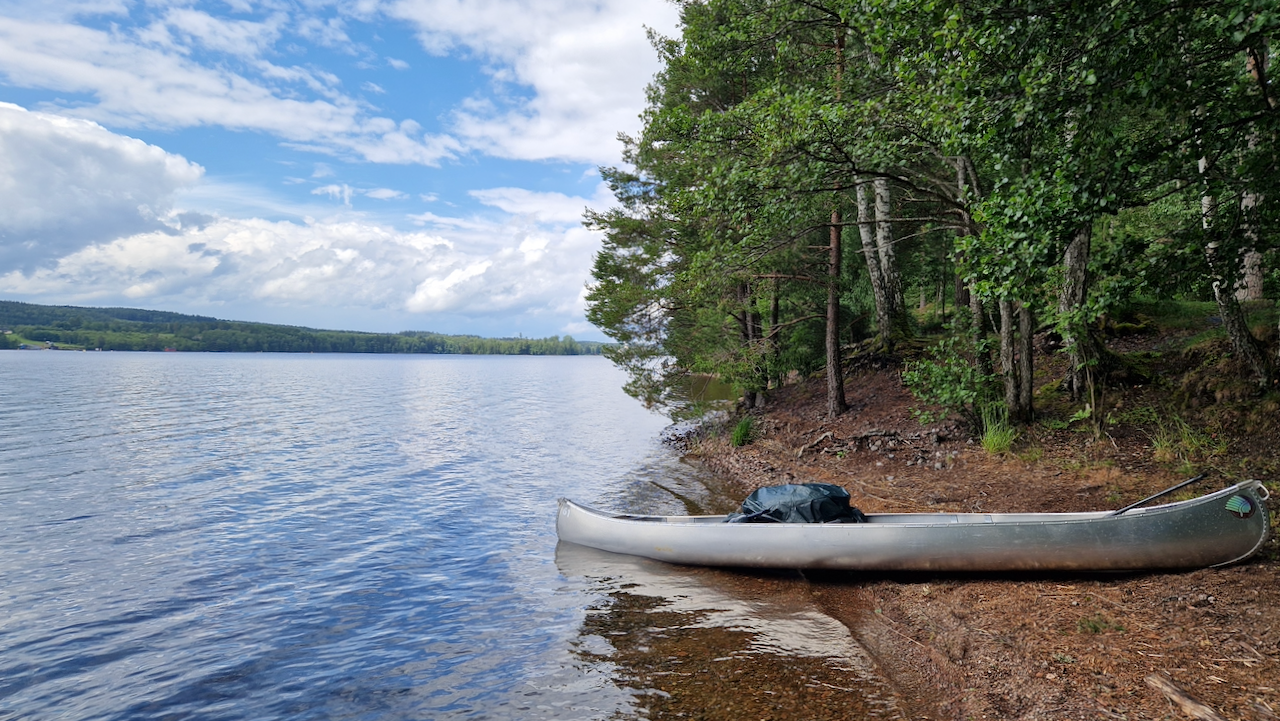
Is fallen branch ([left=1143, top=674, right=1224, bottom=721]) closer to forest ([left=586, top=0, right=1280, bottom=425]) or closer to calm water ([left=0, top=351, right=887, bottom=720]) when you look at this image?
calm water ([left=0, top=351, right=887, bottom=720])

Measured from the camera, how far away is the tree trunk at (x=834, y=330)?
15859mm

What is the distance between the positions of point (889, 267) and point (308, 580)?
15.1m

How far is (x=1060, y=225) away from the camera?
647cm

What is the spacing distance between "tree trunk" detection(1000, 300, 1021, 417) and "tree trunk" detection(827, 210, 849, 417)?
4.40 metres

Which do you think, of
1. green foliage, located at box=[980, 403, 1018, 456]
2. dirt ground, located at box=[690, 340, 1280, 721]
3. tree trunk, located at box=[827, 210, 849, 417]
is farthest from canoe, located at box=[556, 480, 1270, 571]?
tree trunk, located at box=[827, 210, 849, 417]

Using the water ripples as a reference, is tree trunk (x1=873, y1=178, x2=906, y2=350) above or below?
above

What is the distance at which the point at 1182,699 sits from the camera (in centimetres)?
435

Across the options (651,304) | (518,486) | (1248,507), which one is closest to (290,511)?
(518,486)

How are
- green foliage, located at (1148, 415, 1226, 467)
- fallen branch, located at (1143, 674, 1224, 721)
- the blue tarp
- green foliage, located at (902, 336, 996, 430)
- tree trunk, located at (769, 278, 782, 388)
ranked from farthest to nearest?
1. tree trunk, located at (769, 278, 782, 388)
2. green foliage, located at (902, 336, 996, 430)
3. green foliage, located at (1148, 415, 1226, 467)
4. the blue tarp
5. fallen branch, located at (1143, 674, 1224, 721)

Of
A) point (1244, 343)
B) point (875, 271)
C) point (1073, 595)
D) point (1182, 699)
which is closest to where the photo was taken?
point (1182, 699)

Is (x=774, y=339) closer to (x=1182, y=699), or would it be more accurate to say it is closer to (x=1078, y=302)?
(x=1078, y=302)

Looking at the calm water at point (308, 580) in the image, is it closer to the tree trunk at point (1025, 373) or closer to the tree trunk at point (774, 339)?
the tree trunk at point (774, 339)

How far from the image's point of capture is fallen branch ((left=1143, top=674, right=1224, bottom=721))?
415 centimetres

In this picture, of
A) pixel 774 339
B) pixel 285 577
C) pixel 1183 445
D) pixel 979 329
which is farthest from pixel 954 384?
pixel 285 577
